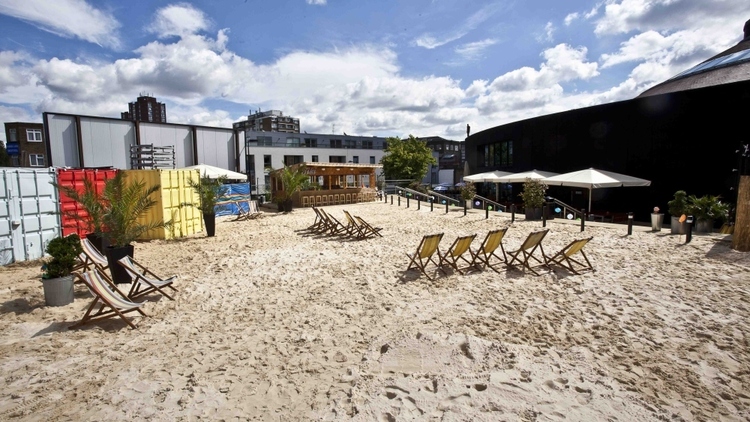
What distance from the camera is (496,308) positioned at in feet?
18.1

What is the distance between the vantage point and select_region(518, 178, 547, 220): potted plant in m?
13.3

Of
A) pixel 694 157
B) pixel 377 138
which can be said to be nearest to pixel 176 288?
pixel 694 157

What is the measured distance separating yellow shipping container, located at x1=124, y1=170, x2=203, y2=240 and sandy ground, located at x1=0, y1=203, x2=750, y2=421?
3.55m

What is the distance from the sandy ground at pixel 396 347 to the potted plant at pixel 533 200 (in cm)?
556

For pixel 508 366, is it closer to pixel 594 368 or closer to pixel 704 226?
pixel 594 368

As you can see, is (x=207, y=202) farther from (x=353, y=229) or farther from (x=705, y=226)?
(x=705, y=226)

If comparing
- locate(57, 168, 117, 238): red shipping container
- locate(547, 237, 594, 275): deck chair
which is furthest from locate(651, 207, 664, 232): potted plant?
locate(57, 168, 117, 238): red shipping container

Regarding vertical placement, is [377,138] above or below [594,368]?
above

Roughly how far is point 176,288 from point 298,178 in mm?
12042

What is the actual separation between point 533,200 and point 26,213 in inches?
556

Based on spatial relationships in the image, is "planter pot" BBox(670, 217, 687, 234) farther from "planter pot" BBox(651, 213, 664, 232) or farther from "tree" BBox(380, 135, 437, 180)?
"tree" BBox(380, 135, 437, 180)

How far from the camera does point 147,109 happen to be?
100562mm

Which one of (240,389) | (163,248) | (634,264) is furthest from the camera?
(163,248)

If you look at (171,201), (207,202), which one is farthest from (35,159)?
(207,202)
